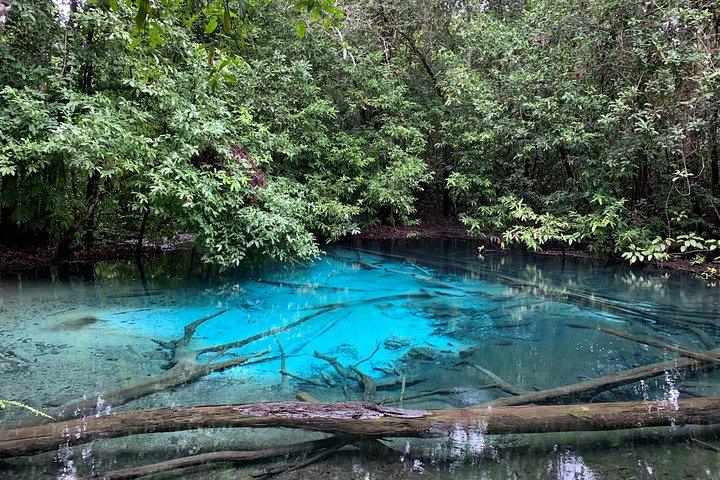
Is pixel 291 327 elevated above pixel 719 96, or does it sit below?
below

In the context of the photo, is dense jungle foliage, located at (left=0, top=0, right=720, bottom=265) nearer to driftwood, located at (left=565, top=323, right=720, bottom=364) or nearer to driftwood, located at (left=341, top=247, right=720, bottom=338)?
driftwood, located at (left=341, top=247, right=720, bottom=338)

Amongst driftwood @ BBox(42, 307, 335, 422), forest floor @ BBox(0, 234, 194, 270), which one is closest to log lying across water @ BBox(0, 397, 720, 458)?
driftwood @ BBox(42, 307, 335, 422)

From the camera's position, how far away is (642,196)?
822 cm

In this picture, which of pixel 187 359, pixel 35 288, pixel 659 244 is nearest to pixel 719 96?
pixel 659 244

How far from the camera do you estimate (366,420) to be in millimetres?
2375

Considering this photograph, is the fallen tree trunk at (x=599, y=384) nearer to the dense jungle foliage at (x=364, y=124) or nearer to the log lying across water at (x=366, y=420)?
the log lying across water at (x=366, y=420)

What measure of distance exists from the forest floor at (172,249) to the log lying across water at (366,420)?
5524 millimetres

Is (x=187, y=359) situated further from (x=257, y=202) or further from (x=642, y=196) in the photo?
(x=642, y=196)

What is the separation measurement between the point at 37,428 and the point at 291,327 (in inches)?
105

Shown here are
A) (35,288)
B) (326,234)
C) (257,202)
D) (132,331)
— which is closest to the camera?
(132,331)

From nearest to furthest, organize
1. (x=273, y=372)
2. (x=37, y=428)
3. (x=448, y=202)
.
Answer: (x=37, y=428) < (x=273, y=372) < (x=448, y=202)

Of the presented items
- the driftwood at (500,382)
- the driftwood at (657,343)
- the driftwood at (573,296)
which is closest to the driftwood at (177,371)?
the driftwood at (500,382)

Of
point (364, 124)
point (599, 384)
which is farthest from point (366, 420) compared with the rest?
point (364, 124)

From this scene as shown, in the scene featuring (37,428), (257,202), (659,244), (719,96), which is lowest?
(37,428)
